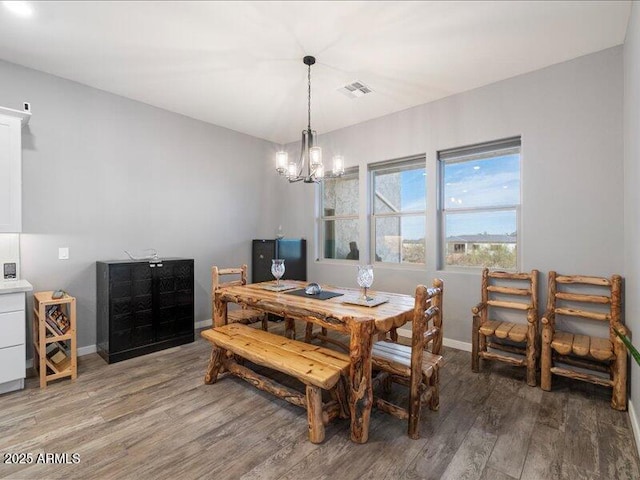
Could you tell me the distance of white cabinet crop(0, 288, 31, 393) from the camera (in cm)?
248

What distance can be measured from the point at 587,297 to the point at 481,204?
1336mm

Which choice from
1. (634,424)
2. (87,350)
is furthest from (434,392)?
(87,350)

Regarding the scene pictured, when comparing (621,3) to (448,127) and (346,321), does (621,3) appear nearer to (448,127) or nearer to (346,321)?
(448,127)

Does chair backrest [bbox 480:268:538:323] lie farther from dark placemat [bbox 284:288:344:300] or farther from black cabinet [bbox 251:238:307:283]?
black cabinet [bbox 251:238:307:283]

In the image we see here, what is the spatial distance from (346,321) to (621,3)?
9.61 ft

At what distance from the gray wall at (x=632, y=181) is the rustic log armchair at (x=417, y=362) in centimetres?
121

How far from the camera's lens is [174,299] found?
3658mm

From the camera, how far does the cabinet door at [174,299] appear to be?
3539mm

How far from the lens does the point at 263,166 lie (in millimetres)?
5199

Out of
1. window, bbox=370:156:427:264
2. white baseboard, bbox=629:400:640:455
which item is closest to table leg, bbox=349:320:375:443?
white baseboard, bbox=629:400:640:455

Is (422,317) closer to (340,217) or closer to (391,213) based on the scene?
(391,213)

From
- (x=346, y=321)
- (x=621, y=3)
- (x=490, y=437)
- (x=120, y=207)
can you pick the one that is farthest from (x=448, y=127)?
(x=120, y=207)

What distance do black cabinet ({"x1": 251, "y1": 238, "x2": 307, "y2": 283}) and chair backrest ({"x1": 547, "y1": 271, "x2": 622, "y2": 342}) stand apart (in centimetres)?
321

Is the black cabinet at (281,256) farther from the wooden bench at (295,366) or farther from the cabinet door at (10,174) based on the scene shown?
the cabinet door at (10,174)
